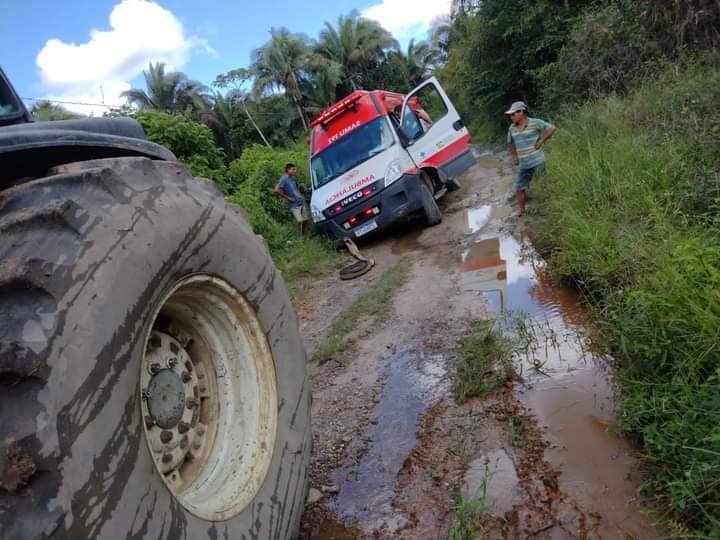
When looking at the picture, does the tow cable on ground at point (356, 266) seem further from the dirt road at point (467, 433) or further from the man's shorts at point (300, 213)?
the man's shorts at point (300, 213)

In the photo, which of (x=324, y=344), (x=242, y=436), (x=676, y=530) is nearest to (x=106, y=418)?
(x=242, y=436)

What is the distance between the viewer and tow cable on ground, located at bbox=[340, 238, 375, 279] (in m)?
6.53

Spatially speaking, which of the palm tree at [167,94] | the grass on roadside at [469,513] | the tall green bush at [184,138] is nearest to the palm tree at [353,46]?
the palm tree at [167,94]

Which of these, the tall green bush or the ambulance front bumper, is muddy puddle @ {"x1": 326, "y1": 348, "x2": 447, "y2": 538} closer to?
the ambulance front bumper

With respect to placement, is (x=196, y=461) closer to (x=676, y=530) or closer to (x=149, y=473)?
(x=149, y=473)

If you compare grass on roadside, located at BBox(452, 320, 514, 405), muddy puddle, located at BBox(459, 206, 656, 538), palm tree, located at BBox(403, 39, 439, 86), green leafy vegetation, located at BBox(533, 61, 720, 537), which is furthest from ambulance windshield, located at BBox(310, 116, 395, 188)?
palm tree, located at BBox(403, 39, 439, 86)

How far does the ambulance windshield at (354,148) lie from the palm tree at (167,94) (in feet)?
85.6

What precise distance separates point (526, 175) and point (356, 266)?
2519 mm

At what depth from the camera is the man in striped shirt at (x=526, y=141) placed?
6652 millimetres

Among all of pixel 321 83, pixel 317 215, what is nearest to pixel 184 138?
pixel 317 215

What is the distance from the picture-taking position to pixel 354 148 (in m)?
8.05

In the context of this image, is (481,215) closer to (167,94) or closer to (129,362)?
(129,362)

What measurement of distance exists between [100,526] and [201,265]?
0.79 meters

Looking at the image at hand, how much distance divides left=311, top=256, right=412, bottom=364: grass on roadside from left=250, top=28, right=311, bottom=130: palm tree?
27903 millimetres
